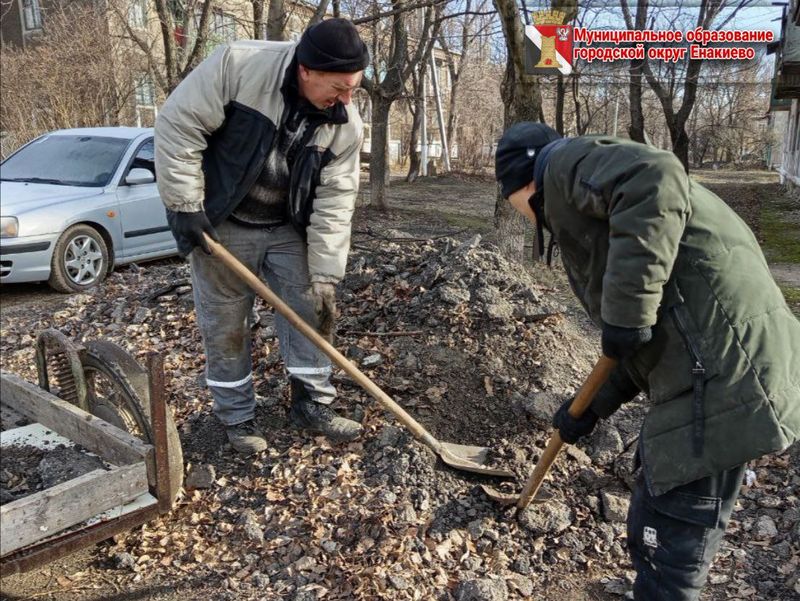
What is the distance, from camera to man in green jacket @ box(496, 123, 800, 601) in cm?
193

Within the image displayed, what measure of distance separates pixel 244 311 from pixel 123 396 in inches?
29.5

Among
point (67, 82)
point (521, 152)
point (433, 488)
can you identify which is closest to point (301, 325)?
point (433, 488)

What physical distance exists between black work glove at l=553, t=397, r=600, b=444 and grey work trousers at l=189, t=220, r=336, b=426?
136 centimetres

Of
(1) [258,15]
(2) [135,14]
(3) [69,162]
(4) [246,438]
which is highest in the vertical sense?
(2) [135,14]

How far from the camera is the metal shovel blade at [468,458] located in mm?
3248

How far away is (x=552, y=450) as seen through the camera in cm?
280

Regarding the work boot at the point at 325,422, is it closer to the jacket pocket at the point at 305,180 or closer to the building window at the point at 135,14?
the jacket pocket at the point at 305,180

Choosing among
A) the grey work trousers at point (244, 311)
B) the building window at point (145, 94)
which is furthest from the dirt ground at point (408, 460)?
the building window at point (145, 94)

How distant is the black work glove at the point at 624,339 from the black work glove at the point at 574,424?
22.0 inches

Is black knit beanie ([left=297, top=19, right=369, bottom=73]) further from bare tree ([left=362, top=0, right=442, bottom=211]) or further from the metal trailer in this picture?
bare tree ([left=362, top=0, right=442, bottom=211])

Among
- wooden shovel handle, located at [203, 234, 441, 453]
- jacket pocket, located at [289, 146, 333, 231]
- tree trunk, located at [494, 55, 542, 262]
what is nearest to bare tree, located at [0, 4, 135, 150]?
tree trunk, located at [494, 55, 542, 262]

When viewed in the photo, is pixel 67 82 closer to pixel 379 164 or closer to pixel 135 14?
pixel 135 14

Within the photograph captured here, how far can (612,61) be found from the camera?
1638 cm

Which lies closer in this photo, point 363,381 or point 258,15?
point 363,381
